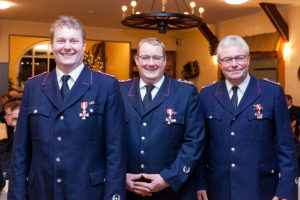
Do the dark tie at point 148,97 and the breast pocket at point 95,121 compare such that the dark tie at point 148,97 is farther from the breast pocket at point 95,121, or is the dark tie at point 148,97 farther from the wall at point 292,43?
the wall at point 292,43

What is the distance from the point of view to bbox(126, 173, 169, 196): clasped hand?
219 cm

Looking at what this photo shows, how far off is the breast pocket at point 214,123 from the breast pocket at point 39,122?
104 cm

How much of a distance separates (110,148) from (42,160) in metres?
0.35

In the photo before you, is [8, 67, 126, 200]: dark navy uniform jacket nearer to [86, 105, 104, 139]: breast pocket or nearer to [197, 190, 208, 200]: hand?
[86, 105, 104, 139]: breast pocket

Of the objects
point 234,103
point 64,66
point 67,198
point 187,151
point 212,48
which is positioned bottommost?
point 67,198

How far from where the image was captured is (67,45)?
72.0 inches

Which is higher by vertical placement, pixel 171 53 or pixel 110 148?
pixel 171 53

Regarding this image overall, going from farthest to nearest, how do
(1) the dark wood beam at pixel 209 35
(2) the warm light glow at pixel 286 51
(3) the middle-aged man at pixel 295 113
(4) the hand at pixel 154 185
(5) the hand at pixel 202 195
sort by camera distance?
(1) the dark wood beam at pixel 209 35 < (2) the warm light glow at pixel 286 51 < (3) the middle-aged man at pixel 295 113 < (5) the hand at pixel 202 195 < (4) the hand at pixel 154 185

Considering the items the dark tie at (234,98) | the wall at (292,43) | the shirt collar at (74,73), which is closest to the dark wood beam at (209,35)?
the wall at (292,43)

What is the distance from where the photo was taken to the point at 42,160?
1865mm

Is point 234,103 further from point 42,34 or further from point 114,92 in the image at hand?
point 42,34

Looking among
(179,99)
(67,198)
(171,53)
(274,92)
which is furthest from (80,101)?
(171,53)

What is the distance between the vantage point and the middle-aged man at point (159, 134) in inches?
87.4

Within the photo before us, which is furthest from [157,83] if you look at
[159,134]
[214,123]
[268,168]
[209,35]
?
[209,35]
